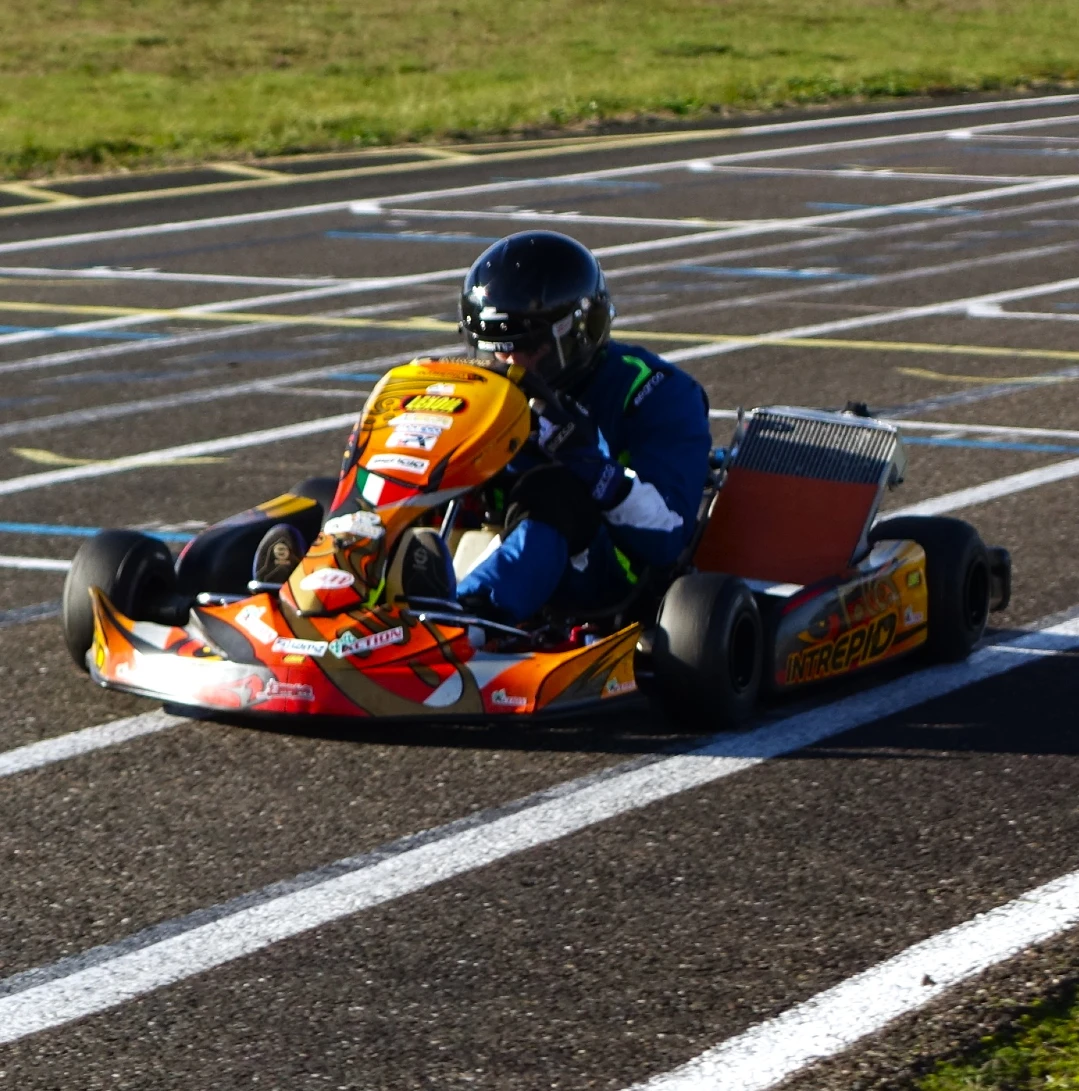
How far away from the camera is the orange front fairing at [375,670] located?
18.1 ft

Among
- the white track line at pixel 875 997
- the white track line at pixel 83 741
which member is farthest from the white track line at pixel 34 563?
the white track line at pixel 875 997

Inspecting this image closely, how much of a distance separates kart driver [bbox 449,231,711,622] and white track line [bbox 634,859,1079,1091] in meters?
1.77

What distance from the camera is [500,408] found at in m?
5.97

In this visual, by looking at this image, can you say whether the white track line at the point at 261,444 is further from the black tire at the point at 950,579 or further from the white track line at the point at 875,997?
the white track line at the point at 875,997

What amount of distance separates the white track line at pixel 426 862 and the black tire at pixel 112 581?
148cm

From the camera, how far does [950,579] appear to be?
6402 mm

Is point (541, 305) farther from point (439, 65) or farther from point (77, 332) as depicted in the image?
point (439, 65)

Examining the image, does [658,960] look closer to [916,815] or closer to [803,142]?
[916,815]

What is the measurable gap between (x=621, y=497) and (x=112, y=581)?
1360 millimetres

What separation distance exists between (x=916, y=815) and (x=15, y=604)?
318 cm

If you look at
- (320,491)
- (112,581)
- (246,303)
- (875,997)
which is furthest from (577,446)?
(246,303)

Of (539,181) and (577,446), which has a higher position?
(577,446)

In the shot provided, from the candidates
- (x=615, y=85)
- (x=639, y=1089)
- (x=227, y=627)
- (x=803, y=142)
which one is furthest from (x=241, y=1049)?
(x=615, y=85)

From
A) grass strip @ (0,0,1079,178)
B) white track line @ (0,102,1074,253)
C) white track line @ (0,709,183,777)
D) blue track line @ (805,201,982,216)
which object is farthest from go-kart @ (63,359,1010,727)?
grass strip @ (0,0,1079,178)
